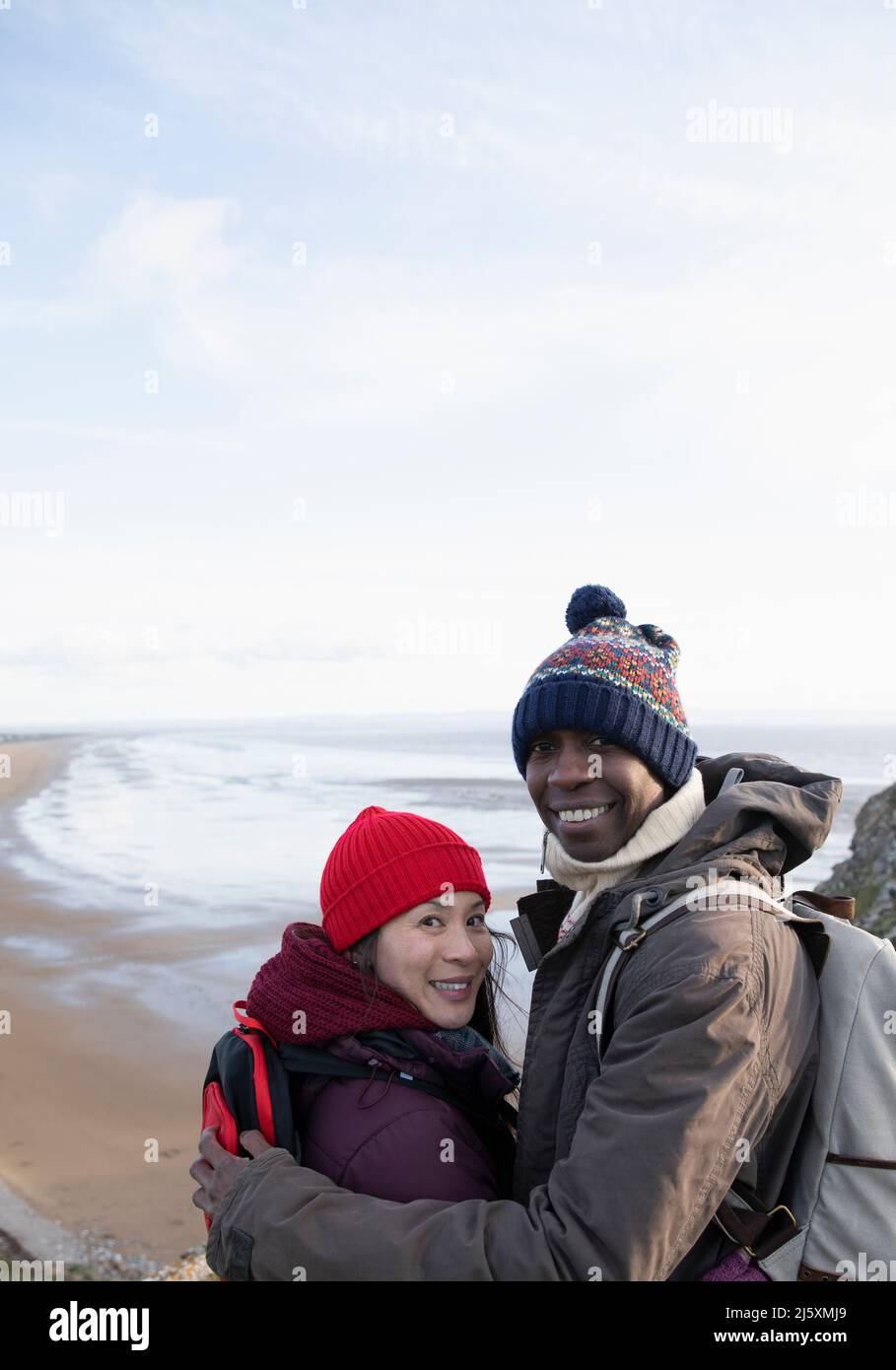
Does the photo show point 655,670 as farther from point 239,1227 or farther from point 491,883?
point 491,883

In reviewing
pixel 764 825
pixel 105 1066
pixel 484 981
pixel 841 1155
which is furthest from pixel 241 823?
pixel 841 1155

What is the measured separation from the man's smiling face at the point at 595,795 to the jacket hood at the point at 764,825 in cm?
18

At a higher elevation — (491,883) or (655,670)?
(655,670)

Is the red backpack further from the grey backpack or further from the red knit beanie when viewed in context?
the grey backpack

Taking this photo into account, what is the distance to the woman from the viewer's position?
8.44ft

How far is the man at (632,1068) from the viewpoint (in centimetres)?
205

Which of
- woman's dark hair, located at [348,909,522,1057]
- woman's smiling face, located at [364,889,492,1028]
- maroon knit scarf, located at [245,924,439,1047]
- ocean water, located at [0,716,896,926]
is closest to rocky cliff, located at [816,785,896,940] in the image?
ocean water, located at [0,716,896,926]

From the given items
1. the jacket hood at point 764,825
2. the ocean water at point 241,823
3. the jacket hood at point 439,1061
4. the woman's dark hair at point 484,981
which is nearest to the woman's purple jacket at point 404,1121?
the jacket hood at point 439,1061

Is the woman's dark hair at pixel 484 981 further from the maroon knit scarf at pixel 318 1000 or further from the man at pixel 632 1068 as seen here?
the man at pixel 632 1068

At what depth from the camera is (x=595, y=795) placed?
284 centimetres

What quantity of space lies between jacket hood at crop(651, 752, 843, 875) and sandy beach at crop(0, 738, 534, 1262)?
15.2 feet
